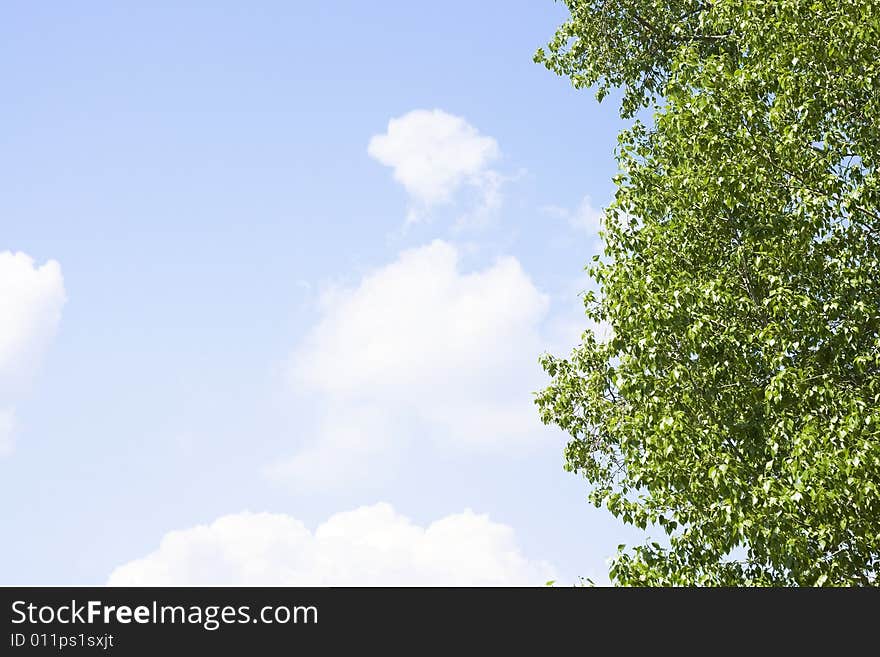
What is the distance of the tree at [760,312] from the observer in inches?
390

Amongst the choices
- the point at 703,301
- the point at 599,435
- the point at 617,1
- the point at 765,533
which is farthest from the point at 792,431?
the point at 617,1

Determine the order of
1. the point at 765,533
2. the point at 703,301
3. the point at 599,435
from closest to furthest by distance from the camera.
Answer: the point at 765,533
the point at 703,301
the point at 599,435

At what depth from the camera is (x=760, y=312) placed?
1093 cm

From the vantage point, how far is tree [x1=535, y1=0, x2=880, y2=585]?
990 cm
